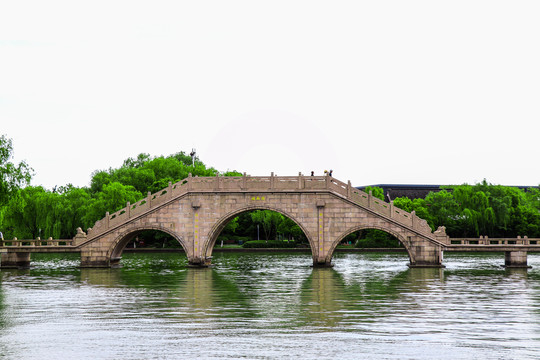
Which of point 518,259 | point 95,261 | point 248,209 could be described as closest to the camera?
point 248,209

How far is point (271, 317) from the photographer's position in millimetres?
18188

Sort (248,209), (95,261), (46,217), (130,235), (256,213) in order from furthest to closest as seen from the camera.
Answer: (256,213) < (46,217) < (130,235) < (95,261) < (248,209)

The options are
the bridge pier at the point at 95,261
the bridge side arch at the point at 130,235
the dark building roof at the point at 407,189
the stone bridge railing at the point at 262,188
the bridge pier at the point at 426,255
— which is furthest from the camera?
the dark building roof at the point at 407,189

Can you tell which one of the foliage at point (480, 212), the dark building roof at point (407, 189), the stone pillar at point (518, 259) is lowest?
the stone pillar at point (518, 259)

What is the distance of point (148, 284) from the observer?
2855cm

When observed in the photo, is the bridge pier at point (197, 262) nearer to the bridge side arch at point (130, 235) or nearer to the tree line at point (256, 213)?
the bridge side arch at point (130, 235)

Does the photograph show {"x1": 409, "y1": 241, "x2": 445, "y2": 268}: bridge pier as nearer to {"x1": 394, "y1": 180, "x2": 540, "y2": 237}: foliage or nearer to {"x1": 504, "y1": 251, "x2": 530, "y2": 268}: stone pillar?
{"x1": 504, "y1": 251, "x2": 530, "y2": 268}: stone pillar

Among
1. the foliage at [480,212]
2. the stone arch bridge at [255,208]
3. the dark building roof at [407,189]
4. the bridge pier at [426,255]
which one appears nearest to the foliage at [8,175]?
the stone arch bridge at [255,208]

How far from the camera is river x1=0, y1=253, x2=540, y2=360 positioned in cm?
1373

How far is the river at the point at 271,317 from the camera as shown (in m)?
13.7

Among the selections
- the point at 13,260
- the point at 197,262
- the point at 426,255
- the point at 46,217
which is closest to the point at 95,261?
the point at 13,260

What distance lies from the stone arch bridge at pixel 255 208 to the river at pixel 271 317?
175 inches

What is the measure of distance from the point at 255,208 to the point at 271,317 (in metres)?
19.0

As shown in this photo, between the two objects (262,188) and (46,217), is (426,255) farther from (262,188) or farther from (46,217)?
(46,217)
